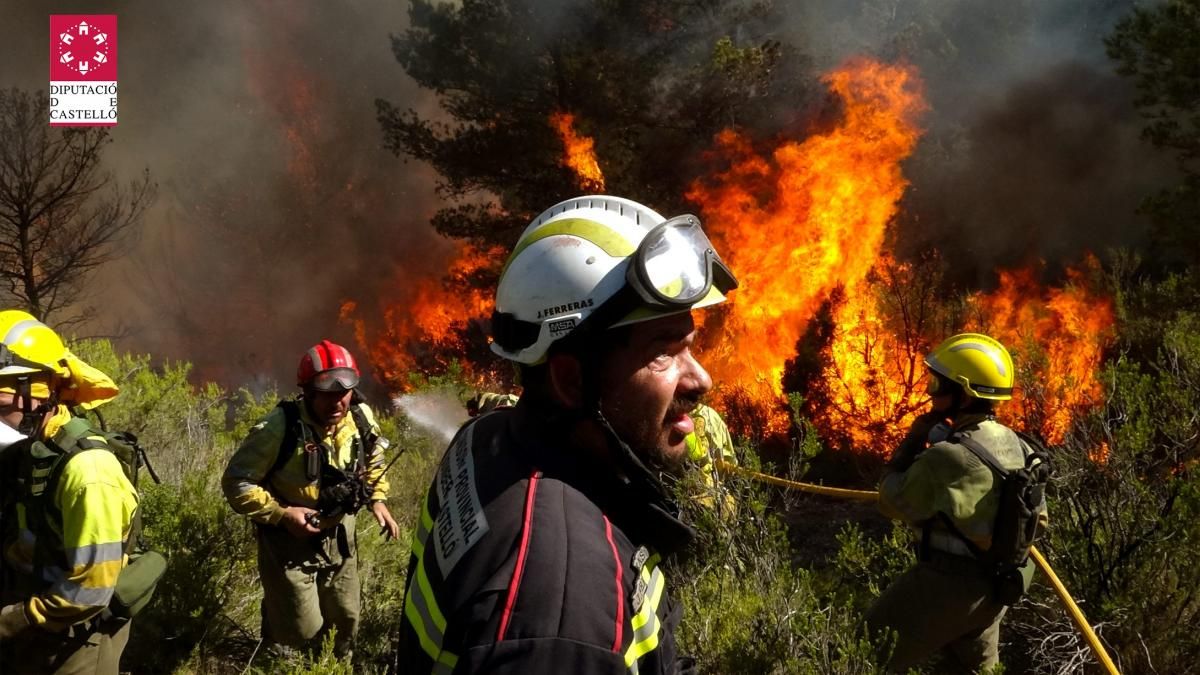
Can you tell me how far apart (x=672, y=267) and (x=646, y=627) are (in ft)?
2.38

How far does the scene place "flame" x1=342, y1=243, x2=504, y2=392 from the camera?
20984 millimetres

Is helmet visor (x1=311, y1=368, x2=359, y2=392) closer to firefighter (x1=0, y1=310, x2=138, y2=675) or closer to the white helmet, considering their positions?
firefighter (x1=0, y1=310, x2=138, y2=675)

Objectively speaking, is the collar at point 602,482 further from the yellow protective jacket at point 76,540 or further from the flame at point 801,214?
the flame at point 801,214

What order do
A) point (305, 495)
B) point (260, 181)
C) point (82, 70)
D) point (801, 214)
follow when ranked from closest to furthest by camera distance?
point (305, 495), point (801, 214), point (82, 70), point (260, 181)

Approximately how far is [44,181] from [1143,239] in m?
19.8

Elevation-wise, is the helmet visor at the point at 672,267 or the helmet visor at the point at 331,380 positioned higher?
the helmet visor at the point at 331,380

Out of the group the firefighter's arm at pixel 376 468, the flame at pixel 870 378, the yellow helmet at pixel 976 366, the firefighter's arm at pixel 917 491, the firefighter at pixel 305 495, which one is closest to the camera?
the firefighter's arm at pixel 917 491

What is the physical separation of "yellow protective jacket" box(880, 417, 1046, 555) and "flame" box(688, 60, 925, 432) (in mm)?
9687

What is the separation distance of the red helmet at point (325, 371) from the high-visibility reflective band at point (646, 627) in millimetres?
3748

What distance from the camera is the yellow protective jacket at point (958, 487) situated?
3.79 meters

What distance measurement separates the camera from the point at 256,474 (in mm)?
4730

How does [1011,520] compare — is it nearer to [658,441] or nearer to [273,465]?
[658,441]

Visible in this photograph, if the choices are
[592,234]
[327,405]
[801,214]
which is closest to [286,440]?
[327,405]

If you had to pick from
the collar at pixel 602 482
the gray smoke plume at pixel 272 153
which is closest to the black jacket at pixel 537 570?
the collar at pixel 602 482
